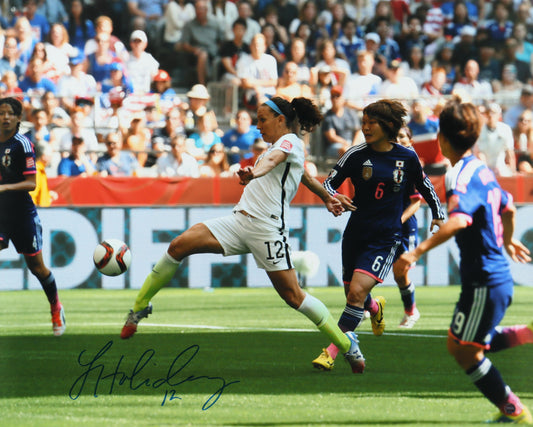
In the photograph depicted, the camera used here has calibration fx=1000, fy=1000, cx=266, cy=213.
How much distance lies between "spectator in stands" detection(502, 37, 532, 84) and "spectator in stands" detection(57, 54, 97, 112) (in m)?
9.29

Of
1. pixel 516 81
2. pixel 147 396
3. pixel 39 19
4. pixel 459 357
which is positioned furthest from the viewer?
pixel 516 81

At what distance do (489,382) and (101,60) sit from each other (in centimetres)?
1504

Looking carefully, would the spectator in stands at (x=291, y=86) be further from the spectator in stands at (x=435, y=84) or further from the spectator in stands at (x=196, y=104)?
the spectator in stands at (x=435, y=84)

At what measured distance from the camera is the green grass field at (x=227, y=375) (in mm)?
6074

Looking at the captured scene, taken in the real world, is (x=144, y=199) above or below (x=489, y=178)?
below

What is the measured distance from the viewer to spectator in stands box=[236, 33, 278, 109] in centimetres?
1938

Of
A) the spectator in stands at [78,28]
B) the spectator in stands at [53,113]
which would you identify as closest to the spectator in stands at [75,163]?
the spectator in stands at [53,113]

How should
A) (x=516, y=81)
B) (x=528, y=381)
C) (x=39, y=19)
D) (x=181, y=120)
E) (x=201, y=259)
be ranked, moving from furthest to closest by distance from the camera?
1. (x=516, y=81)
2. (x=39, y=19)
3. (x=181, y=120)
4. (x=201, y=259)
5. (x=528, y=381)

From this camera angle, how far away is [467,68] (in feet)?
69.4

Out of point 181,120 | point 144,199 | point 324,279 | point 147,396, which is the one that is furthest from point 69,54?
point 147,396

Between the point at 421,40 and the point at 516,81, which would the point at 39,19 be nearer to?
the point at 421,40

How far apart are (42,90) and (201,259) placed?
4.88 meters

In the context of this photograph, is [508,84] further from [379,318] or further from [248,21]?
[379,318]

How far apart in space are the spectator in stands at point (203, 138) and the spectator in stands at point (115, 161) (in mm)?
1133
